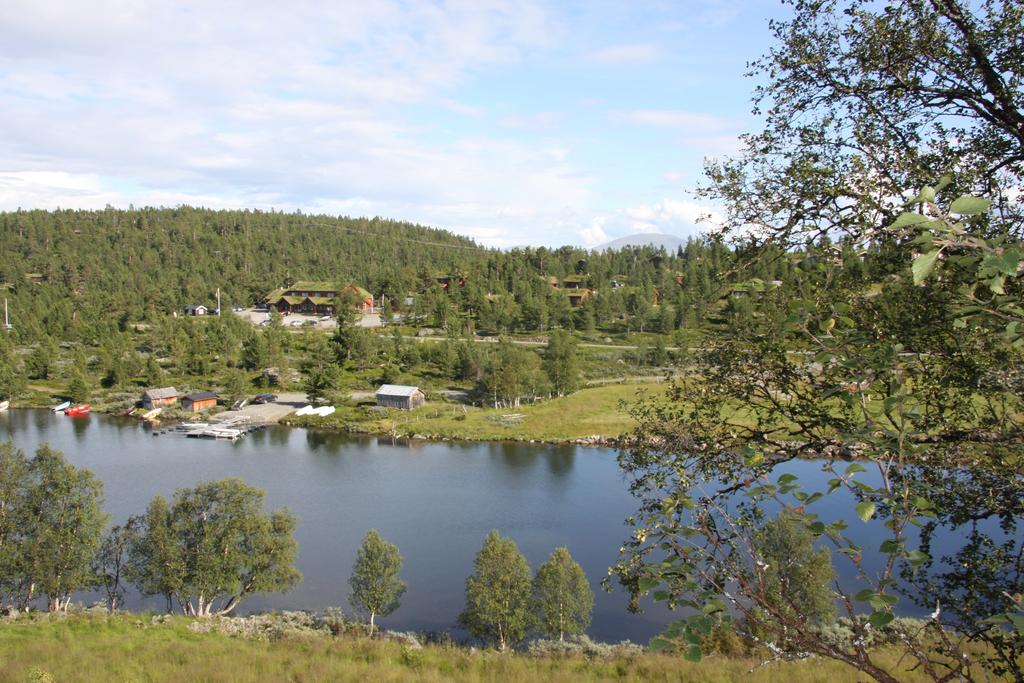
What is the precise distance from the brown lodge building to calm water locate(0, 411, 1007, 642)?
61.4ft

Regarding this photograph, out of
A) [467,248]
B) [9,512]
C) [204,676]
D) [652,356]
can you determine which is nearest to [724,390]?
[204,676]

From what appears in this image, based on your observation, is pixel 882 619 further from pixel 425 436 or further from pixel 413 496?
pixel 425 436

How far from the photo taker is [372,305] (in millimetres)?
41594

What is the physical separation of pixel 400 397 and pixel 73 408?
1171 centimetres

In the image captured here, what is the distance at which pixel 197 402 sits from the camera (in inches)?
949

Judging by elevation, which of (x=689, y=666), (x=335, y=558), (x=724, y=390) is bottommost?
(x=335, y=558)

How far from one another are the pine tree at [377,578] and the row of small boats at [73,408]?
19272 mm

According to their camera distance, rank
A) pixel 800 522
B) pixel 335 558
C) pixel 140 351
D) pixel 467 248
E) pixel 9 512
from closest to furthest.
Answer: pixel 800 522 < pixel 9 512 < pixel 335 558 < pixel 140 351 < pixel 467 248

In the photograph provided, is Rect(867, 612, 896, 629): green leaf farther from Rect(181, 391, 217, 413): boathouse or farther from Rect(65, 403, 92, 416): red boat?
Rect(65, 403, 92, 416): red boat

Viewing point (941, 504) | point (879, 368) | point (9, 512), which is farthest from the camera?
point (9, 512)

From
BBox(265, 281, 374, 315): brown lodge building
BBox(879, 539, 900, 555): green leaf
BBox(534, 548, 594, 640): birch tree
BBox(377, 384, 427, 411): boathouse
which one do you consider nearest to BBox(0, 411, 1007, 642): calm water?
BBox(534, 548, 594, 640): birch tree

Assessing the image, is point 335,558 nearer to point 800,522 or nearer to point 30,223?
point 800,522

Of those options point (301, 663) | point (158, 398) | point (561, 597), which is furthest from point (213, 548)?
point (158, 398)

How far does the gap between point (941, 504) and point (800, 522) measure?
1.26 metres
